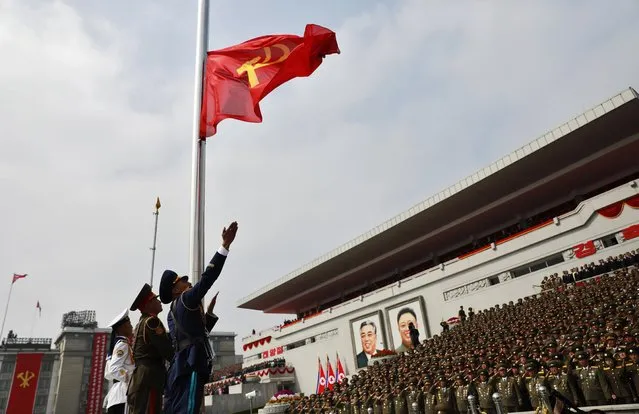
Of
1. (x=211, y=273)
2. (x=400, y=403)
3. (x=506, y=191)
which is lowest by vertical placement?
(x=400, y=403)

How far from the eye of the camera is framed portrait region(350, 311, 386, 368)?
2452 centimetres

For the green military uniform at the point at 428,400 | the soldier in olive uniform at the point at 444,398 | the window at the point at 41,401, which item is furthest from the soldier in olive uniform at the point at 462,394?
the window at the point at 41,401

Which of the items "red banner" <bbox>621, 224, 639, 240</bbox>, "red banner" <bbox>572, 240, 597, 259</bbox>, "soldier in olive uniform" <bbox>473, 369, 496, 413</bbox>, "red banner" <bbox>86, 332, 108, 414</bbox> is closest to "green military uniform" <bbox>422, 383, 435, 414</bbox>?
"soldier in olive uniform" <bbox>473, 369, 496, 413</bbox>

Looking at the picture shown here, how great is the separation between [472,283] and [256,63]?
1844 centimetres

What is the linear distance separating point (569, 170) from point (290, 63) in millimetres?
20800

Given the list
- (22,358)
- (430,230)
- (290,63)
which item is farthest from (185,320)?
(22,358)

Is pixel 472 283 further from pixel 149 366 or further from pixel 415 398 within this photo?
pixel 149 366

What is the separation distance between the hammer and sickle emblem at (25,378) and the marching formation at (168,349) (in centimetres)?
3008

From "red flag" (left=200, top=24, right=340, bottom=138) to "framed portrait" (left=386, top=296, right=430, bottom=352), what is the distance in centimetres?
1893

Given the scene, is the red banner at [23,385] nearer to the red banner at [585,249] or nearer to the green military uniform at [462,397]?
the green military uniform at [462,397]

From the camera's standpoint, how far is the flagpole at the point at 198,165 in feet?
13.8

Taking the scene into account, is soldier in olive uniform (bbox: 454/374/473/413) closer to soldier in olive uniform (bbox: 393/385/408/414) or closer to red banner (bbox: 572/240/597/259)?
soldier in olive uniform (bbox: 393/385/408/414)

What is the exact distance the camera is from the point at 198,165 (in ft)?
15.9

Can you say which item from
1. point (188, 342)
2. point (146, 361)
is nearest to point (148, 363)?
point (146, 361)
